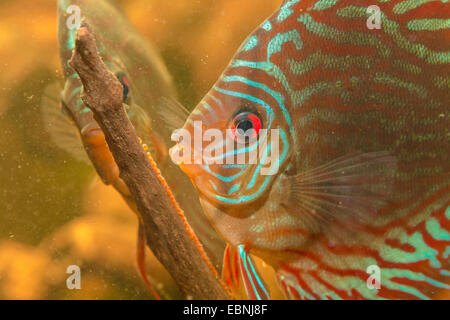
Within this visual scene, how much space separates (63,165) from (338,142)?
76.6 inches

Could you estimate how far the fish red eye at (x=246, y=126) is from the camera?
124 centimetres

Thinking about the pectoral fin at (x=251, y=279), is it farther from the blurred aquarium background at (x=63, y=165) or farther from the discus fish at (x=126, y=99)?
the blurred aquarium background at (x=63, y=165)

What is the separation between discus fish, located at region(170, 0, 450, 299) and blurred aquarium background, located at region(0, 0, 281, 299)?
869 mm

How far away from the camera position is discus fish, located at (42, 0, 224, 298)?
1.80 m

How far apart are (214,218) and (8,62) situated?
1908mm

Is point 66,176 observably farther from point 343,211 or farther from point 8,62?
point 343,211

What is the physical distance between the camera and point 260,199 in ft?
4.13

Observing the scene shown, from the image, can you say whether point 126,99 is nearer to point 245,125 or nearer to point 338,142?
point 245,125

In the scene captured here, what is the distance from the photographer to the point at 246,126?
1.25m

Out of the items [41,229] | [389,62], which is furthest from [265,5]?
[41,229]

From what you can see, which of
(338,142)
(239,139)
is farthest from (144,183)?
(338,142)

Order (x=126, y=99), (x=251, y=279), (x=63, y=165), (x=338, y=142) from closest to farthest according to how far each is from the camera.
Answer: (x=338, y=142), (x=251, y=279), (x=126, y=99), (x=63, y=165)

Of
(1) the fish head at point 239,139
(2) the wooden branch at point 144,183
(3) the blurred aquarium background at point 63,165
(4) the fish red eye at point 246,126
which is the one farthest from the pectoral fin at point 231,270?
(3) the blurred aquarium background at point 63,165
